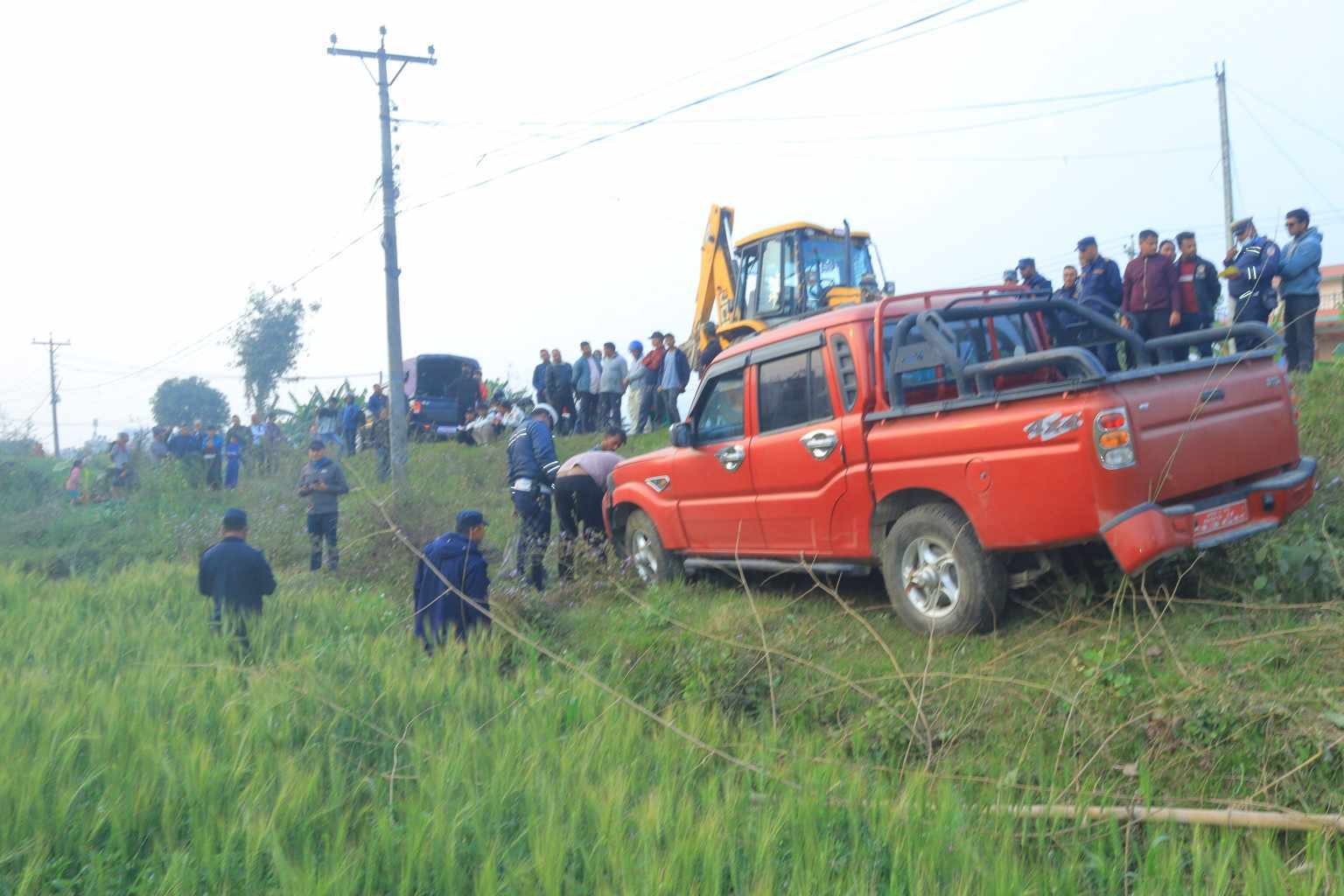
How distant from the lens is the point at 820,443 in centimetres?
679

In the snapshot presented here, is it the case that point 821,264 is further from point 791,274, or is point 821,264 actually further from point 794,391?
point 794,391

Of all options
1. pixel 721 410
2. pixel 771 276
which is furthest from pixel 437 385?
pixel 721 410

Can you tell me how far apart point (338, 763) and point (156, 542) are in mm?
12877

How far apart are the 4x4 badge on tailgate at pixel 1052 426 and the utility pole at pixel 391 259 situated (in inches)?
512

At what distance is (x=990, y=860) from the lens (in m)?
3.49

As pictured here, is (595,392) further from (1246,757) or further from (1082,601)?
(1246,757)

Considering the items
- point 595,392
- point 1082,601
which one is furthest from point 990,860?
point 595,392

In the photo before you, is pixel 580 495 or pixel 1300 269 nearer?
pixel 1300 269

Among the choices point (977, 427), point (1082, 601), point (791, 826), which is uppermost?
point (977, 427)

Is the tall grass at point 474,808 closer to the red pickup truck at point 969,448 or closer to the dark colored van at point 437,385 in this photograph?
the red pickup truck at point 969,448

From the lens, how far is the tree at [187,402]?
64562 millimetres

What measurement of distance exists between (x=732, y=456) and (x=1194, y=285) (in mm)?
4771

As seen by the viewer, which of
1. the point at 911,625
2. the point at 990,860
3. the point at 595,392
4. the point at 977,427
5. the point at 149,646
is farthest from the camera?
the point at 595,392

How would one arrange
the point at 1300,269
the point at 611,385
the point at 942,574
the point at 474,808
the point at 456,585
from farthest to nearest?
1. the point at 611,385
2. the point at 1300,269
3. the point at 456,585
4. the point at 942,574
5. the point at 474,808
